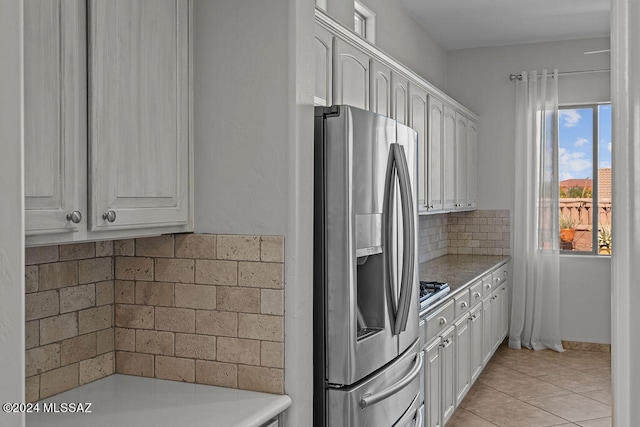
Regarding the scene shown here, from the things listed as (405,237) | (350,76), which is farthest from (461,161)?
(405,237)

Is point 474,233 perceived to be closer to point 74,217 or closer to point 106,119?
point 106,119

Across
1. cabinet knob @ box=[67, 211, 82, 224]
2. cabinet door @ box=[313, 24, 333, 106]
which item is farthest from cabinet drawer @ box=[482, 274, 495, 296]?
cabinet knob @ box=[67, 211, 82, 224]

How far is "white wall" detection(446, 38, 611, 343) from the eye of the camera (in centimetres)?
580

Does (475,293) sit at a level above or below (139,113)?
below

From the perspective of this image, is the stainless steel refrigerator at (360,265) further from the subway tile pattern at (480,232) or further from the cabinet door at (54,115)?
the subway tile pattern at (480,232)

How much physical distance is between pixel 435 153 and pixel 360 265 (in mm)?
2638

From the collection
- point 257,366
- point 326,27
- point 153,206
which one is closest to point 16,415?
point 153,206

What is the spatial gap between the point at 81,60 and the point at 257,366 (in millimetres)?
1018

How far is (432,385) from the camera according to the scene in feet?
11.0

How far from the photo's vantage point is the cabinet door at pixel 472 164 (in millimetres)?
5824

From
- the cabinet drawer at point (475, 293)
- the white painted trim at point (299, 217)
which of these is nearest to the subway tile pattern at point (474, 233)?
the cabinet drawer at point (475, 293)

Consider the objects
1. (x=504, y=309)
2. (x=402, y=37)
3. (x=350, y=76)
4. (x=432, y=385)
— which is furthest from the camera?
(x=504, y=309)

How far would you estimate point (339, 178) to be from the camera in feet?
6.78

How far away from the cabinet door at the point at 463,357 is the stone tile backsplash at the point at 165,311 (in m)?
2.27
